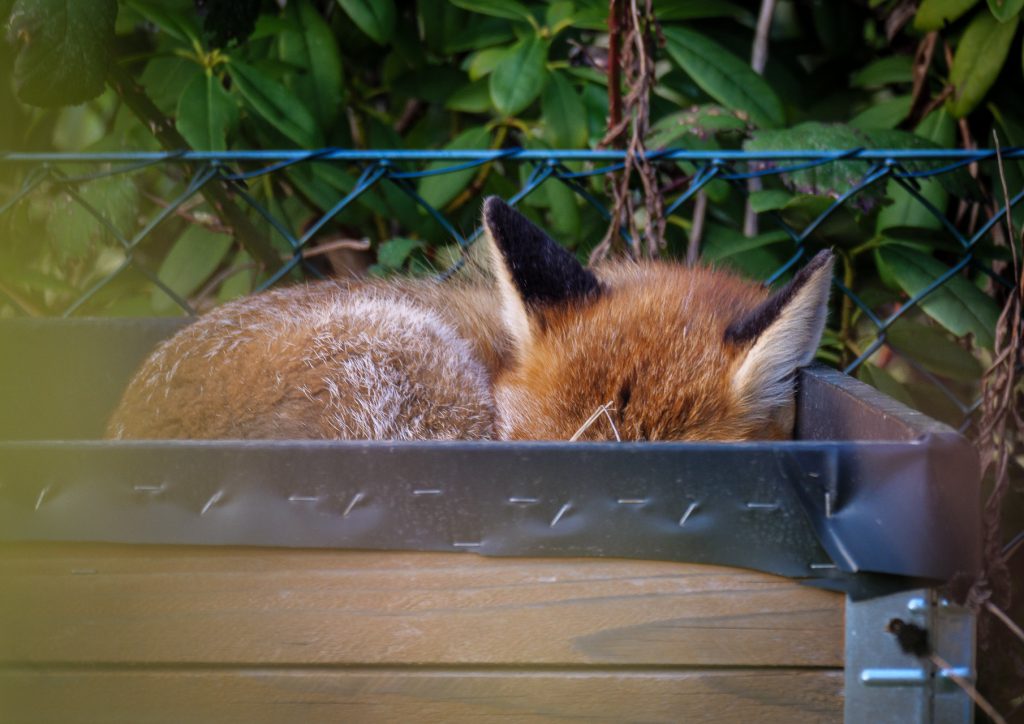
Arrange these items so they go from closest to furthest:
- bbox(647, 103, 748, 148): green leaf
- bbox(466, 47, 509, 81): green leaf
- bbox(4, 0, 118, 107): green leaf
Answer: bbox(4, 0, 118, 107): green leaf → bbox(647, 103, 748, 148): green leaf → bbox(466, 47, 509, 81): green leaf

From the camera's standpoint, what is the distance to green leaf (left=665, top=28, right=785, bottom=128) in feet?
7.62

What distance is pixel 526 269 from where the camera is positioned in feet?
5.33

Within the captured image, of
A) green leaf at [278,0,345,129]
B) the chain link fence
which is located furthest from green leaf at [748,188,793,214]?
green leaf at [278,0,345,129]

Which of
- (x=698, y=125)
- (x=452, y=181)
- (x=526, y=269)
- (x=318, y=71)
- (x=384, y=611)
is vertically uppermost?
(x=318, y=71)

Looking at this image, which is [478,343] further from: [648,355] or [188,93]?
[188,93]

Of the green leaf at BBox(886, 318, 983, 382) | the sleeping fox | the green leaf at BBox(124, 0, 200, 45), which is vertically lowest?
the green leaf at BBox(886, 318, 983, 382)

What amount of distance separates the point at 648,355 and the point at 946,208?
156 cm

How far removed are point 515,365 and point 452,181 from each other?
942 mm

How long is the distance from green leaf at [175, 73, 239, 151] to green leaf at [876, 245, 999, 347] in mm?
1774

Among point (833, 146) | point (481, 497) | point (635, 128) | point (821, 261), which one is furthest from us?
point (833, 146)

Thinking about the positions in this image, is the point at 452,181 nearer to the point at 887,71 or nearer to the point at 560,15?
the point at 560,15

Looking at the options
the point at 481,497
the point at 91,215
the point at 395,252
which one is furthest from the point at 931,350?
the point at 91,215

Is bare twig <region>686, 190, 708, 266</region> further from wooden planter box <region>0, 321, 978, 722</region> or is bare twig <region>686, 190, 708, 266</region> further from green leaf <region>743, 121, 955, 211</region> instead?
wooden planter box <region>0, 321, 978, 722</region>

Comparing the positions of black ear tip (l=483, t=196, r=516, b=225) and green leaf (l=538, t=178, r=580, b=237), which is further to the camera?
green leaf (l=538, t=178, r=580, b=237)
